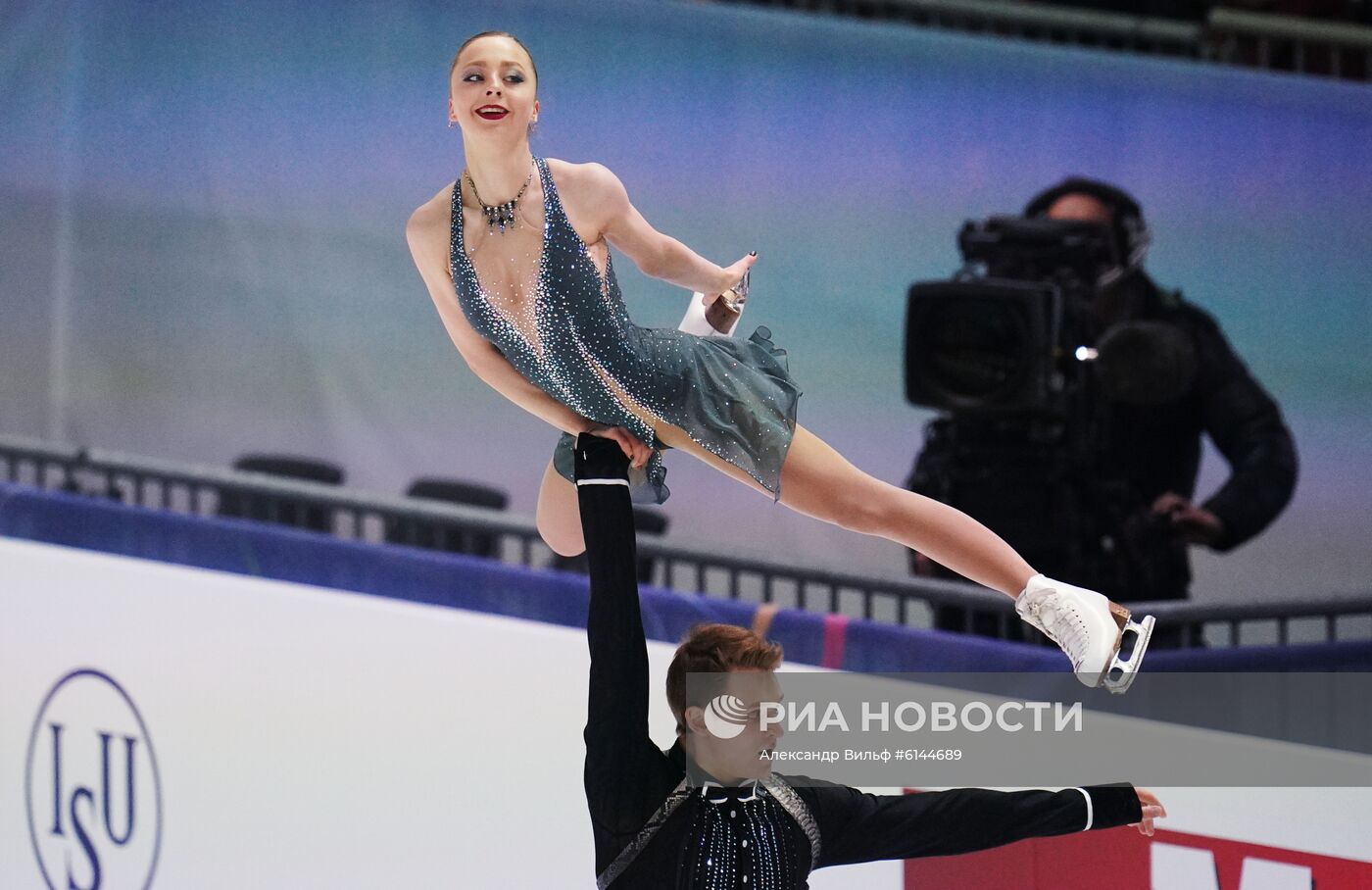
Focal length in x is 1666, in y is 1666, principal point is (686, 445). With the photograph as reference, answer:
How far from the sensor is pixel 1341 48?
5.06 m

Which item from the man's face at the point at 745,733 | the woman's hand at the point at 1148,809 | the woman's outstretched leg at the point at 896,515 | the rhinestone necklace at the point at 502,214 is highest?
the rhinestone necklace at the point at 502,214

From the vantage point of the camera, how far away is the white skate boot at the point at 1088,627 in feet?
7.63

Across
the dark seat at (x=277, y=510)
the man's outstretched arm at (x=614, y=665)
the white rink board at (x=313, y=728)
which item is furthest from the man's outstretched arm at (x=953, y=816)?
the dark seat at (x=277, y=510)

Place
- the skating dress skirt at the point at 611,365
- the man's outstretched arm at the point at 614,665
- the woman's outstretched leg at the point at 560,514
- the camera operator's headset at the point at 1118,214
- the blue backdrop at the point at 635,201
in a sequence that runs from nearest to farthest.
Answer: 1. the man's outstretched arm at the point at 614,665
2. the skating dress skirt at the point at 611,365
3. the woman's outstretched leg at the point at 560,514
4. the camera operator's headset at the point at 1118,214
5. the blue backdrop at the point at 635,201

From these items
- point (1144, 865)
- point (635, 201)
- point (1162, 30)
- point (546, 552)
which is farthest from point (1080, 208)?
point (1144, 865)

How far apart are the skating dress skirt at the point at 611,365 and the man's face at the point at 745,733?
0.32 metres

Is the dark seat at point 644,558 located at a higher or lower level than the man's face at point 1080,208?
lower

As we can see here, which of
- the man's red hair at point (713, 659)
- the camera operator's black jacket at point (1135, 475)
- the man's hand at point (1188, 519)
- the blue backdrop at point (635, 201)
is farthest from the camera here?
the blue backdrop at point (635, 201)

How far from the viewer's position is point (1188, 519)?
4.16m

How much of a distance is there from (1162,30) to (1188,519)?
188 centimetres

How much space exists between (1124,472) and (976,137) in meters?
1.27

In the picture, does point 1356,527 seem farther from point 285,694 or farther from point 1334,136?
point 285,694

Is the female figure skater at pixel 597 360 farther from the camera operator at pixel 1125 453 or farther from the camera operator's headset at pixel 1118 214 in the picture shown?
the camera operator's headset at pixel 1118 214

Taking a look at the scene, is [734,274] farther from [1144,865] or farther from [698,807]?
[1144,865]
